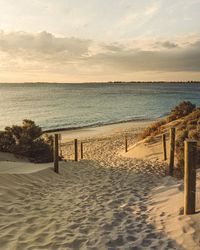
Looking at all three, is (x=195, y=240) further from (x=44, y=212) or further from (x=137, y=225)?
(x=44, y=212)

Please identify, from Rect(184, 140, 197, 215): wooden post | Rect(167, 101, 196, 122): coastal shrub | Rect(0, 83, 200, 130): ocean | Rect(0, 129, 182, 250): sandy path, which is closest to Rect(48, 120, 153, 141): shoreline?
Rect(0, 83, 200, 130): ocean

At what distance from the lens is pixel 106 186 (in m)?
10.9

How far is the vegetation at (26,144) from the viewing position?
54.6 ft

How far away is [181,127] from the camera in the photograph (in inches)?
709

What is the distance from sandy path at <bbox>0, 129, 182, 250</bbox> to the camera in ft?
19.7

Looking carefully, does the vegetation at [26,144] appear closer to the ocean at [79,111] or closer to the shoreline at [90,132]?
the shoreline at [90,132]

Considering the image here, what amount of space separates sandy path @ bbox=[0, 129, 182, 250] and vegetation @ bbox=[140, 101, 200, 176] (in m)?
1.80

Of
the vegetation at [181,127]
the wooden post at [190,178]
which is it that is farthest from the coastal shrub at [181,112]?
the wooden post at [190,178]

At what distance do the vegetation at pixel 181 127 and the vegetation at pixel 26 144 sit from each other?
663cm

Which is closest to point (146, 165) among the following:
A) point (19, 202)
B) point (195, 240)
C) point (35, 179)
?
point (35, 179)

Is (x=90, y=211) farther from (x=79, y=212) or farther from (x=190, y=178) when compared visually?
(x=190, y=178)

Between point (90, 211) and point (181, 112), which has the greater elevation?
point (181, 112)

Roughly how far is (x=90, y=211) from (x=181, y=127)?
37.0 ft

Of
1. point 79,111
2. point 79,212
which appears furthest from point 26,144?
point 79,111
